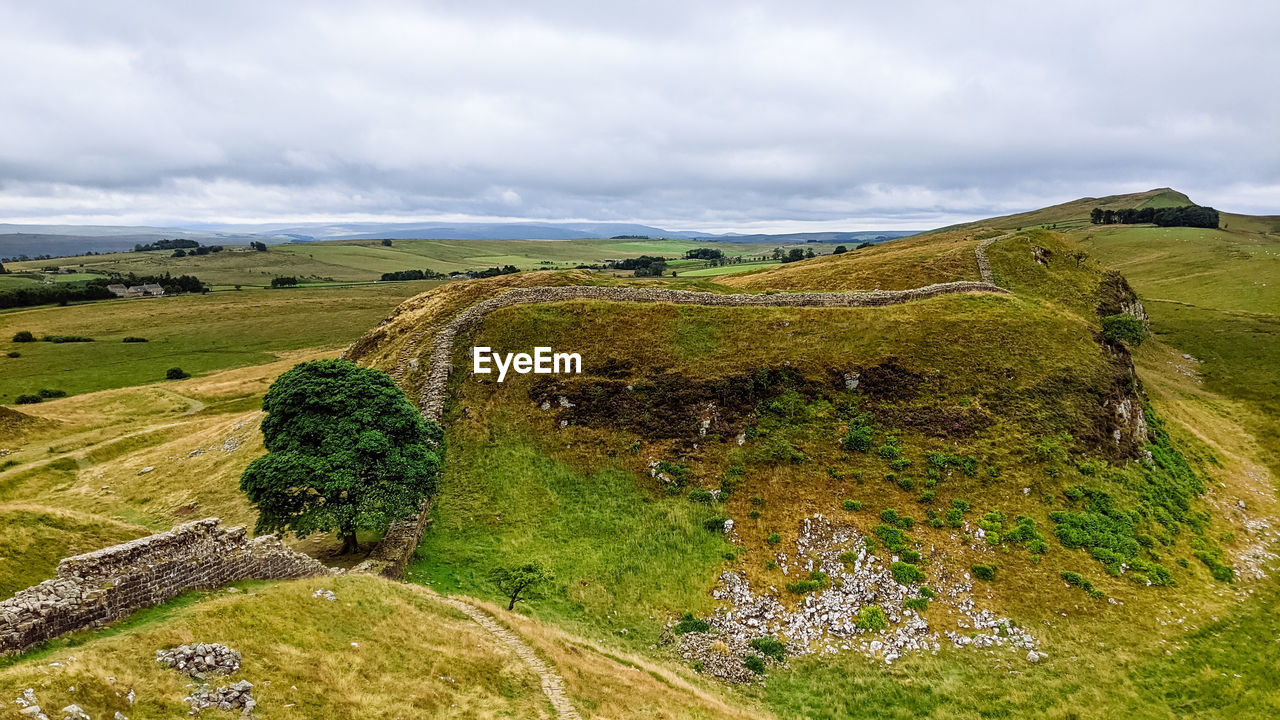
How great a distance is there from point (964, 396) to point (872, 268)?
82.3ft

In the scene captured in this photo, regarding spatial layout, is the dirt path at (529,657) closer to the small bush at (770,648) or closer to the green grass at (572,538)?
the green grass at (572,538)

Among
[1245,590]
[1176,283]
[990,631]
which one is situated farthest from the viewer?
[1176,283]

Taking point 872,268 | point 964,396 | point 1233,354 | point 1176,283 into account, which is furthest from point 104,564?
point 1176,283

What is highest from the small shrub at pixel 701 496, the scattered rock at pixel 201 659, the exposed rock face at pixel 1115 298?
the exposed rock face at pixel 1115 298

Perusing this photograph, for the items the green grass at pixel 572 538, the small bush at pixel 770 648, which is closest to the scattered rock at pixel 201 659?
the green grass at pixel 572 538

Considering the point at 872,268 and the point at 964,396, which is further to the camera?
the point at 872,268

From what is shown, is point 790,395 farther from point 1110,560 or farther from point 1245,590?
point 1245,590

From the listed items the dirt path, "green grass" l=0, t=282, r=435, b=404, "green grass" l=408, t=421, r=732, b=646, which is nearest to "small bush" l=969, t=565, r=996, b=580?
"green grass" l=408, t=421, r=732, b=646

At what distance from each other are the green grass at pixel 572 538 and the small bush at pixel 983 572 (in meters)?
12.2

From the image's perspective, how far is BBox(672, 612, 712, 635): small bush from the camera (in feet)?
84.4

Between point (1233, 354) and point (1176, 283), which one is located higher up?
point (1176, 283)

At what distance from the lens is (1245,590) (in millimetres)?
27672

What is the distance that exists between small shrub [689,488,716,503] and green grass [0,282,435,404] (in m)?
91.4

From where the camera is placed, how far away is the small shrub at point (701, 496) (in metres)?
33.2
